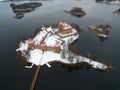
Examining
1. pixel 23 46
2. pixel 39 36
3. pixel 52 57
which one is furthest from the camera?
pixel 39 36

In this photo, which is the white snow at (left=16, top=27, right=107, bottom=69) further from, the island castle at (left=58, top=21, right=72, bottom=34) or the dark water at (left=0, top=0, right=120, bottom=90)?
the island castle at (left=58, top=21, right=72, bottom=34)

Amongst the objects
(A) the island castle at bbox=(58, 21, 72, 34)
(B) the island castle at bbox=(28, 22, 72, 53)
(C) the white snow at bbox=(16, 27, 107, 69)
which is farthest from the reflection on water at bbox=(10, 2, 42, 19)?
(C) the white snow at bbox=(16, 27, 107, 69)

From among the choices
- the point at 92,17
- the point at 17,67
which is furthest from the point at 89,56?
the point at 92,17

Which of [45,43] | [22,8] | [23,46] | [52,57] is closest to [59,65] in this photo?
[52,57]

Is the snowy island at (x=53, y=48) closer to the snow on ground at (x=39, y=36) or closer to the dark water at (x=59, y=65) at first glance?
the snow on ground at (x=39, y=36)

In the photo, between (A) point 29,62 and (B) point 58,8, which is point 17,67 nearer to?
(A) point 29,62

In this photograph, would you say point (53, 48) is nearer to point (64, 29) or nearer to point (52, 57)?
point (52, 57)

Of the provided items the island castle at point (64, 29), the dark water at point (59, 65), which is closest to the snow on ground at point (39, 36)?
the dark water at point (59, 65)
